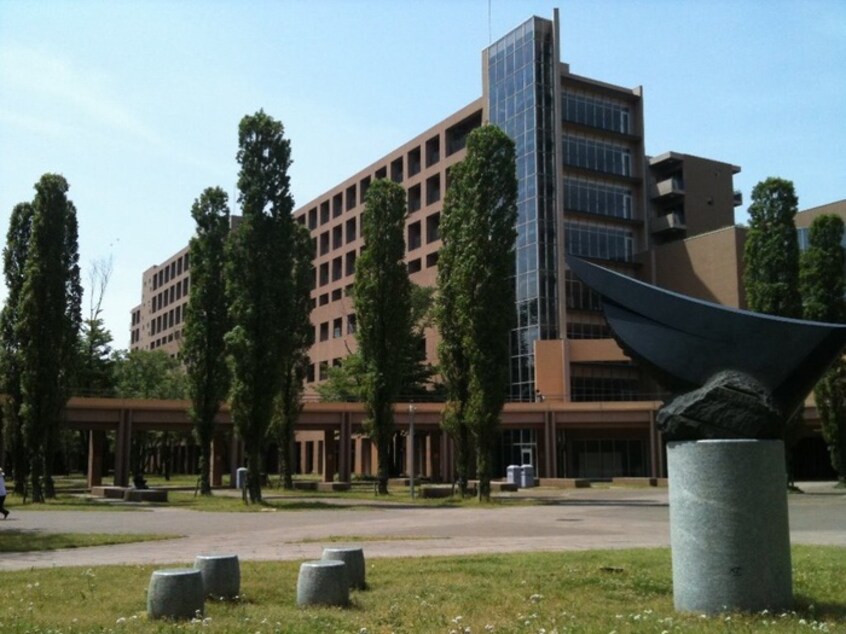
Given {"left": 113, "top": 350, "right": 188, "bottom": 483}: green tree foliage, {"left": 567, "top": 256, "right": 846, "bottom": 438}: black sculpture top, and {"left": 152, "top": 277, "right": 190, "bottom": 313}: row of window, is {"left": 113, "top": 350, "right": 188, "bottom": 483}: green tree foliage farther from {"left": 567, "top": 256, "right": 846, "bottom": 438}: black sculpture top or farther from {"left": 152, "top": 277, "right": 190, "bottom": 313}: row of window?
{"left": 567, "top": 256, "right": 846, "bottom": 438}: black sculpture top

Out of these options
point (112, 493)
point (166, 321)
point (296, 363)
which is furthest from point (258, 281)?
point (166, 321)

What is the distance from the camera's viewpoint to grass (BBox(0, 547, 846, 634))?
26.6ft

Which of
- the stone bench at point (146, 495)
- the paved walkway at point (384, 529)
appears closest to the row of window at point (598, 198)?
the paved walkway at point (384, 529)

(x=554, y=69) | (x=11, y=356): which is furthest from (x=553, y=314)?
(x=11, y=356)

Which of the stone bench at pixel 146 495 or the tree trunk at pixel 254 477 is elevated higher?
the tree trunk at pixel 254 477

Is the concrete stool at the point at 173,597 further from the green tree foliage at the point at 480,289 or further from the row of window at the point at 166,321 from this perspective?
the row of window at the point at 166,321

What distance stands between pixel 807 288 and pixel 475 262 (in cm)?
1715

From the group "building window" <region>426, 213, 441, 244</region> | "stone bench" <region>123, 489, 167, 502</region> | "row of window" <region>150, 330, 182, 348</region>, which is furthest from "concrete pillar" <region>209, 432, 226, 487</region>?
"row of window" <region>150, 330, 182, 348</region>

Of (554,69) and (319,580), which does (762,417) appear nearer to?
(319,580)

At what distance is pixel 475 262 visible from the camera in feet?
111

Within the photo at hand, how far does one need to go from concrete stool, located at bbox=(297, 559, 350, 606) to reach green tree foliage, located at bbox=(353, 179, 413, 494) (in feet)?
95.9

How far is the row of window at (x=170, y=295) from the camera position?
11144cm

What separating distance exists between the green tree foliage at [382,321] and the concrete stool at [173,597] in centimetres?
2978

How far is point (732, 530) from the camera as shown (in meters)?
8.67
